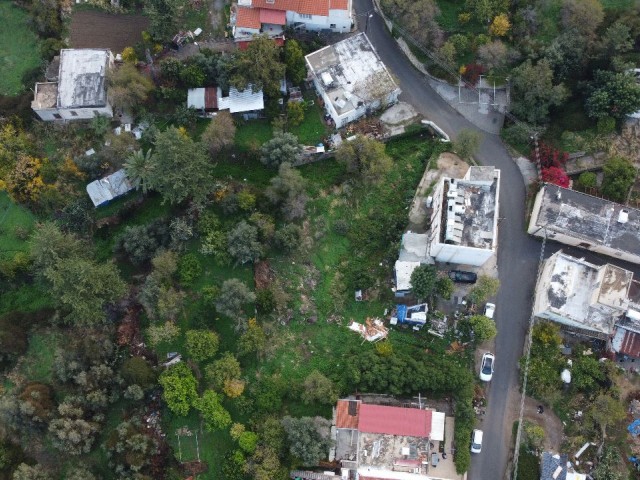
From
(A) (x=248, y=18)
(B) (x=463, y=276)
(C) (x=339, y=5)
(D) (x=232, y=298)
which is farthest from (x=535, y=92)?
(D) (x=232, y=298)

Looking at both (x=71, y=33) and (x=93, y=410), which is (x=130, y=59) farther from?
(x=93, y=410)

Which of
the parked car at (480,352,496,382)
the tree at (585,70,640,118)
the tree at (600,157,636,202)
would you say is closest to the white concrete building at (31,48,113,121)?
the parked car at (480,352,496,382)

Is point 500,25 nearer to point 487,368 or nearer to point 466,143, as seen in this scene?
point 466,143

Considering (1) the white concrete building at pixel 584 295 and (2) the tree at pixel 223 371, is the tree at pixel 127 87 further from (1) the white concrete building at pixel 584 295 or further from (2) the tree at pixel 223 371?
(1) the white concrete building at pixel 584 295

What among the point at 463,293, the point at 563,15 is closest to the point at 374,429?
the point at 463,293

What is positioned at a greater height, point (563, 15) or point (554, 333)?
point (563, 15)

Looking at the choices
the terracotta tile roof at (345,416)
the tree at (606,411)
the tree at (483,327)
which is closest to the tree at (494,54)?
the tree at (483,327)

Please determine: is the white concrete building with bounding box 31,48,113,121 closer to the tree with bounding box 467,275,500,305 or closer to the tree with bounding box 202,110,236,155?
the tree with bounding box 202,110,236,155
